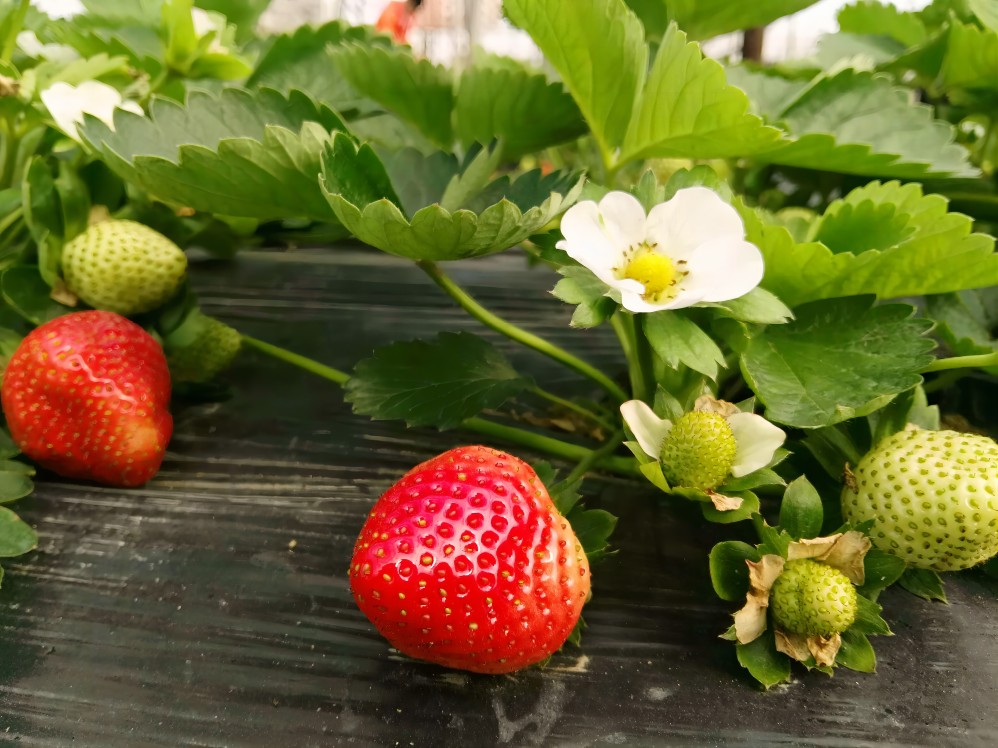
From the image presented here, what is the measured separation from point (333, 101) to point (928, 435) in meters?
0.81

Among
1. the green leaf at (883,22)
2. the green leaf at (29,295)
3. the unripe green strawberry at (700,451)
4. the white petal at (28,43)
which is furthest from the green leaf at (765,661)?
the white petal at (28,43)

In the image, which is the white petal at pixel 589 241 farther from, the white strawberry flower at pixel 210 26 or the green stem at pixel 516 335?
the white strawberry flower at pixel 210 26

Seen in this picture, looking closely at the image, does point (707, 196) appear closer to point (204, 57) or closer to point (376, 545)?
point (376, 545)

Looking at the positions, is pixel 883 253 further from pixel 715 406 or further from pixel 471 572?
pixel 471 572

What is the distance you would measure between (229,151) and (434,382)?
27cm

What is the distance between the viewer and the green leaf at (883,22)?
1.04 metres

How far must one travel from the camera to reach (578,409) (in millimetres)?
752

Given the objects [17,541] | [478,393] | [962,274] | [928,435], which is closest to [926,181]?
[962,274]

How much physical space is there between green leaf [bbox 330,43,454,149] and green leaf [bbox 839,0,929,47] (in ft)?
2.30

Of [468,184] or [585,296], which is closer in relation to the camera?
[585,296]

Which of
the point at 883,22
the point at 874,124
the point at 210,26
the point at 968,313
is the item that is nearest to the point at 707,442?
the point at 968,313

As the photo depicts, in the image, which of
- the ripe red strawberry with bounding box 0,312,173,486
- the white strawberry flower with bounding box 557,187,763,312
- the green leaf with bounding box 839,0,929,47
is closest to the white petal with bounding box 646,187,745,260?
the white strawberry flower with bounding box 557,187,763,312

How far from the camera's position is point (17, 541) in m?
0.56

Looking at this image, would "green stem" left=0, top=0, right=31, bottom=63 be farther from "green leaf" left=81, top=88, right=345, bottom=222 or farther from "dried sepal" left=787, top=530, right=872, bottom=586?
"dried sepal" left=787, top=530, right=872, bottom=586
